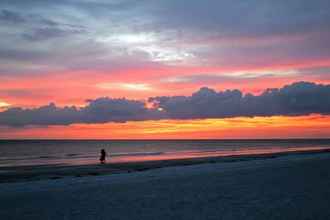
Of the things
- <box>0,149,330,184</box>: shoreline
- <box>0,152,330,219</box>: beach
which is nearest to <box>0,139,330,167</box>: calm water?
<box>0,149,330,184</box>: shoreline

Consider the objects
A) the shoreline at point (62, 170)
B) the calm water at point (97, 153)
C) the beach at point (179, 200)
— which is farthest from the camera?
the calm water at point (97, 153)

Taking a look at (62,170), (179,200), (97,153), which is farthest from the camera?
(97,153)

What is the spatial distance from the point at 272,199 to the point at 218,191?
329cm

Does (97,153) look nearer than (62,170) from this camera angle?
No

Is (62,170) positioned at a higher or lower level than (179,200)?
lower

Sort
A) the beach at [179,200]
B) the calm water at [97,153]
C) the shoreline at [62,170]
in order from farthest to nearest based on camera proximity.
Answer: the calm water at [97,153]
the shoreline at [62,170]
the beach at [179,200]

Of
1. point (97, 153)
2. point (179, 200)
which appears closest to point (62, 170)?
point (179, 200)

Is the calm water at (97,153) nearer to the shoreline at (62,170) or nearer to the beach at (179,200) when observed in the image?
the shoreline at (62,170)

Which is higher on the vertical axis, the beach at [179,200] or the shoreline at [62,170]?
the beach at [179,200]

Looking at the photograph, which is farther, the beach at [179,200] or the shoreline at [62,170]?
the shoreline at [62,170]

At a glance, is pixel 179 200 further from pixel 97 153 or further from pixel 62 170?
pixel 97 153

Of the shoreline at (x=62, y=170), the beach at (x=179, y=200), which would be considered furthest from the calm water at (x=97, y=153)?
the beach at (x=179, y=200)

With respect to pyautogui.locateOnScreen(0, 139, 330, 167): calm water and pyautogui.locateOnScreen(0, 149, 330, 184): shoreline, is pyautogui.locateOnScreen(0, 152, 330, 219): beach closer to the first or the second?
pyautogui.locateOnScreen(0, 149, 330, 184): shoreline

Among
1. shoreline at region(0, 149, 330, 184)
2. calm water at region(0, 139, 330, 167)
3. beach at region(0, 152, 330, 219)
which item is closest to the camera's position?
beach at region(0, 152, 330, 219)
